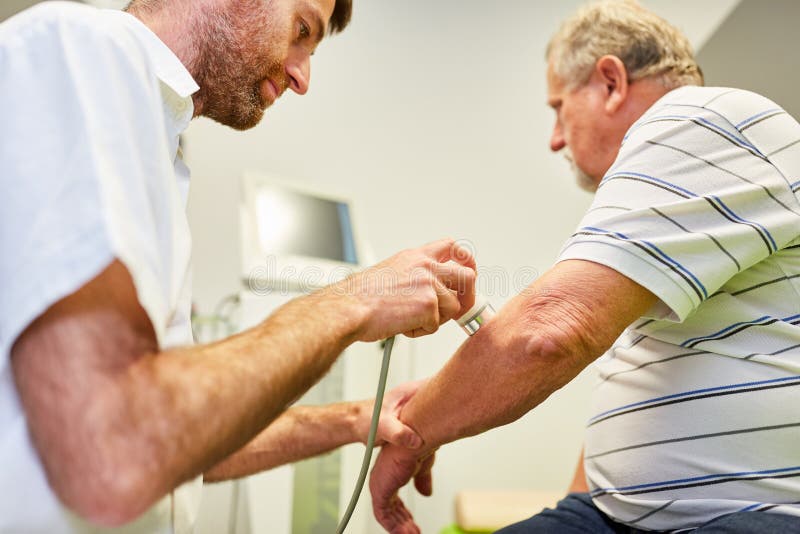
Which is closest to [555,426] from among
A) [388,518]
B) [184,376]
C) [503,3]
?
[388,518]

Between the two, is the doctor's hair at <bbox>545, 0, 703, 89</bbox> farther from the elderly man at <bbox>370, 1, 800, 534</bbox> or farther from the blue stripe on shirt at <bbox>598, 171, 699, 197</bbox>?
the blue stripe on shirt at <bbox>598, 171, 699, 197</bbox>

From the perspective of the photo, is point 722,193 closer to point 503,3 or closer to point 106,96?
point 106,96

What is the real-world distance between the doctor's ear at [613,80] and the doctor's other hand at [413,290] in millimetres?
633

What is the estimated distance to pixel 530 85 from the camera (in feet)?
8.69

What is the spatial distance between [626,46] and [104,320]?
121 cm

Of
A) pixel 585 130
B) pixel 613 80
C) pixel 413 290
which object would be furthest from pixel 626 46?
pixel 413 290

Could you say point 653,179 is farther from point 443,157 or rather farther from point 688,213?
point 443,157

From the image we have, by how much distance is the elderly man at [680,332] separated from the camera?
2.57 feet

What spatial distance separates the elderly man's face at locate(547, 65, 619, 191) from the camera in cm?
139

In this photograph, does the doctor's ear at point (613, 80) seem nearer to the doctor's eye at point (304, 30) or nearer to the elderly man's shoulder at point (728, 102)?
the elderly man's shoulder at point (728, 102)

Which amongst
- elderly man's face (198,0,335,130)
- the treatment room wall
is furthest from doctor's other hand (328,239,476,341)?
the treatment room wall

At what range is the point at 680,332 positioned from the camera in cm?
88

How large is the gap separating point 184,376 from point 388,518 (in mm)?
681

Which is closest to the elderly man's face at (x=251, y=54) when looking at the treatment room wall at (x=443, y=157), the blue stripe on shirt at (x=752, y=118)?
the blue stripe on shirt at (x=752, y=118)
